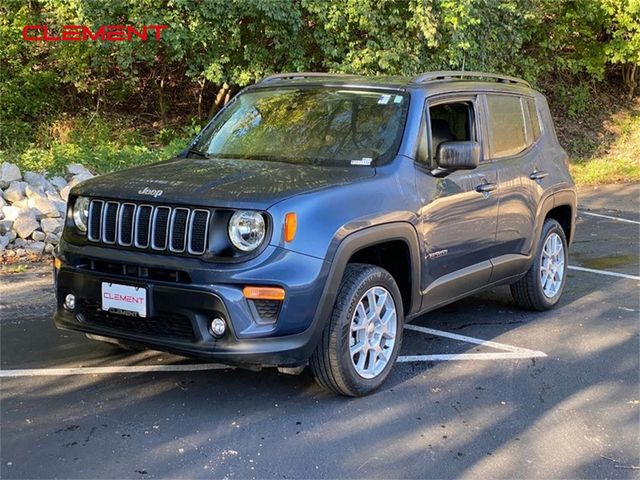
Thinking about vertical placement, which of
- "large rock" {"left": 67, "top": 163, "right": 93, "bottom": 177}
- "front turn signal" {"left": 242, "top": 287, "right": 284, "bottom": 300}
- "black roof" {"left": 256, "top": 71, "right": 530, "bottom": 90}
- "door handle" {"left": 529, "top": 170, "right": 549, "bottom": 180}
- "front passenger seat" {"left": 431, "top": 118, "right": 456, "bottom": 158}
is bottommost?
"large rock" {"left": 67, "top": 163, "right": 93, "bottom": 177}

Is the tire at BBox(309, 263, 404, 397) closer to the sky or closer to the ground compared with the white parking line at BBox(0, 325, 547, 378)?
closer to the sky

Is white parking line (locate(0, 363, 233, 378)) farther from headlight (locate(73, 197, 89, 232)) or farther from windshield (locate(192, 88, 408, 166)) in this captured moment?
windshield (locate(192, 88, 408, 166))

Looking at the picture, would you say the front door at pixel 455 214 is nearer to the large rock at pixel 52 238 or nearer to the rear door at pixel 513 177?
the rear door at pixel 513 177

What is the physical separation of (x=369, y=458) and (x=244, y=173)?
176cm

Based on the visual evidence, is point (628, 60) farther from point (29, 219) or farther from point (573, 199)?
point (29, 219)

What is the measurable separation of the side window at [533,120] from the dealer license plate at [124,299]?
3646mm

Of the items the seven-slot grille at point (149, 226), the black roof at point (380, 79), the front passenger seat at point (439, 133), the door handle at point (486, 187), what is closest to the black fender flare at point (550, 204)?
the door handle at point (486, 187)

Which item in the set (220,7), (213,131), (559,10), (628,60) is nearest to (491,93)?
(213,131)

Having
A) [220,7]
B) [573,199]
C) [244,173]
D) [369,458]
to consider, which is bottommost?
[369,458]

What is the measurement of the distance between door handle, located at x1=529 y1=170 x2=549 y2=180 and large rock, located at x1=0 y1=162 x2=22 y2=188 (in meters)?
5.63

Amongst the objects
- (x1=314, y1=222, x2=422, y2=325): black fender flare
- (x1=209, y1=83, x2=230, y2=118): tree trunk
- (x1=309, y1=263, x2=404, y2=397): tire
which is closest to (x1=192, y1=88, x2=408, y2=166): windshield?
(x1=314, y1=222, x2=422, y2=325): black fender flare

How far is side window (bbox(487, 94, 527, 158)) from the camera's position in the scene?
19.5 ft

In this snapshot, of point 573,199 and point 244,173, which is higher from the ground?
point 244,173

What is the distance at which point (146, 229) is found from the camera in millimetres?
4309
